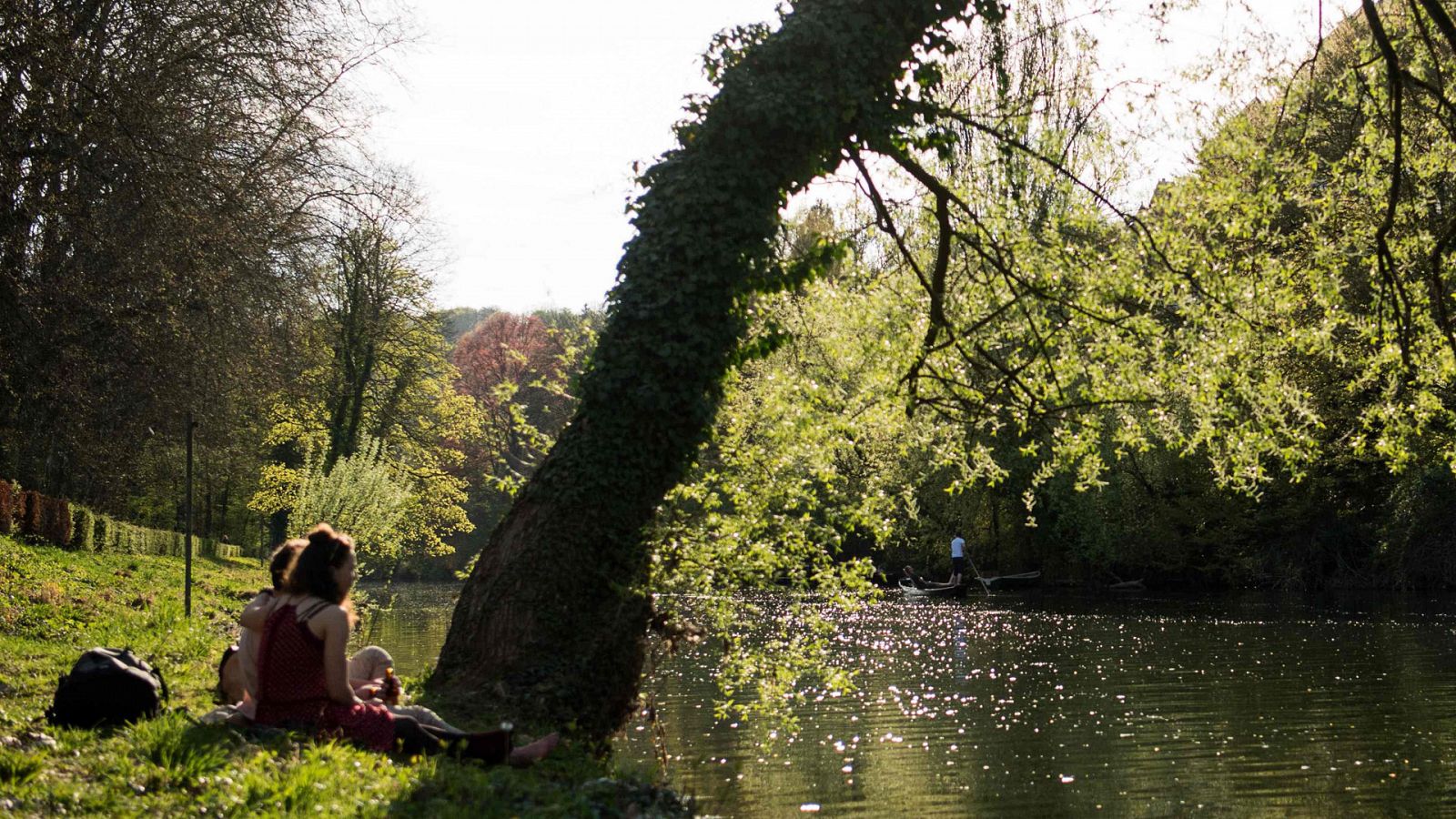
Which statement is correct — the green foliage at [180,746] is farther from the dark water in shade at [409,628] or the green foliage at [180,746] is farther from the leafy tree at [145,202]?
the leafy tree at [145,202]

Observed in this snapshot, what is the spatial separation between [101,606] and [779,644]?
9531 millimetres

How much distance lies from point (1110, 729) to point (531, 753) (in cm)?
700

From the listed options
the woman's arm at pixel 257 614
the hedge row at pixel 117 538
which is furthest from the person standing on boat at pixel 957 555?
the woman's arm at pixel 257 614

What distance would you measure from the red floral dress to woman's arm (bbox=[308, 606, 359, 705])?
0.18ft

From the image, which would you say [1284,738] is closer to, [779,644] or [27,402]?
A: [779,644]

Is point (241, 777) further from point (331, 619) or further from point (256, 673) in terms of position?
point (256, 673)

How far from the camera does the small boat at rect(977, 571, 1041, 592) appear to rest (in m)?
35.7

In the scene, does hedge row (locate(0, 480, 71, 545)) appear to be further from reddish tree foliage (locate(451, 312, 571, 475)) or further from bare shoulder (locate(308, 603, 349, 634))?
reddish tree foliage (locate(451, 312, 571, 475))

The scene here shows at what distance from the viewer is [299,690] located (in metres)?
6.56

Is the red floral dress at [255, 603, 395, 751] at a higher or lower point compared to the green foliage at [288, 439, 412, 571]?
lower

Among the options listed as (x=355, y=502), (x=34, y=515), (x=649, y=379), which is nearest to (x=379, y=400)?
(x=355, y=502)

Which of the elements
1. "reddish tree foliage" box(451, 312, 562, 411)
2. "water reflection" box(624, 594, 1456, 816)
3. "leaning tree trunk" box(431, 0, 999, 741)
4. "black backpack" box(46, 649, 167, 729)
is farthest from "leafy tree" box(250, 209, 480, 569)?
"black backpack" box(46, 649, 167, 729)

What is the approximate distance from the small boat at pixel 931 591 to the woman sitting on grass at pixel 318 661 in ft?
92.1

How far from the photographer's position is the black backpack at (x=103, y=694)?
21.6 feet
